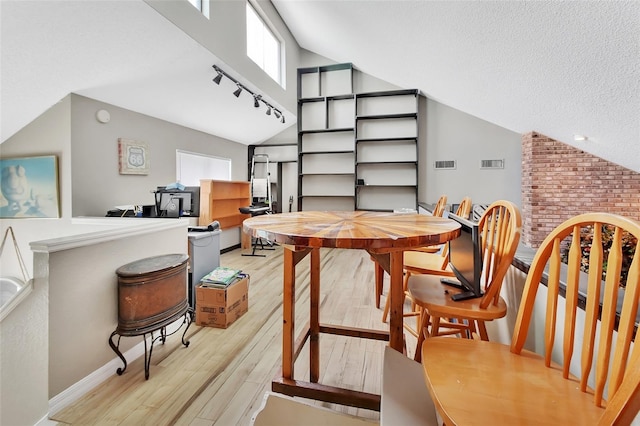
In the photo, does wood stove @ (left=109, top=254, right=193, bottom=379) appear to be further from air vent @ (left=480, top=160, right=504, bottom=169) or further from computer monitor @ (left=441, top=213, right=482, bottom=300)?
air vent @ (left=480, top=160, right=504, bottom=169)

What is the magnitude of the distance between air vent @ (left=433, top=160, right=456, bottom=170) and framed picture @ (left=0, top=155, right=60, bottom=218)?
19.0 ft

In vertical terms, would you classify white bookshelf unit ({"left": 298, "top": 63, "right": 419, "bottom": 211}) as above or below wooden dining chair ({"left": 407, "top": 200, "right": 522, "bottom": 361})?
above

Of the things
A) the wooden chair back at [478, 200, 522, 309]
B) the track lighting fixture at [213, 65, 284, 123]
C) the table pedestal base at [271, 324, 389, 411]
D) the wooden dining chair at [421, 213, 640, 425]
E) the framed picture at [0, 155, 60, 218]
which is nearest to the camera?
the wooden dining chair at [421, 213, 640, 425]

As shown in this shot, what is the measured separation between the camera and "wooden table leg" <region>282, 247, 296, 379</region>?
1.30 metres

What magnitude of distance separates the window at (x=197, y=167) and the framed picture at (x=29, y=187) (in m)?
1.48

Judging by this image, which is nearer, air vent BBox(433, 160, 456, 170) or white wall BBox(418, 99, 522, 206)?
white wall BBox(418, 99, 522, 206)

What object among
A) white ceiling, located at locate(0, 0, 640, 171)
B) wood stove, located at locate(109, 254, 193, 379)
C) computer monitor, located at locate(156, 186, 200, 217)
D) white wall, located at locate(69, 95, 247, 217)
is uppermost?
white ceiling, located at locate(0, 0, 640, 171)

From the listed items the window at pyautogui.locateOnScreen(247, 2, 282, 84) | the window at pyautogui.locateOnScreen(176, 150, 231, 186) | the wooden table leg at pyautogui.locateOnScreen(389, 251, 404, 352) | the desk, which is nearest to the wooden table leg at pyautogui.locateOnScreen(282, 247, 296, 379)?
the desk

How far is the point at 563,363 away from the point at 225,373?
1.66m

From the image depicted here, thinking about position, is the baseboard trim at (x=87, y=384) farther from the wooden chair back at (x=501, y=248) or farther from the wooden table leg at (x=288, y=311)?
the wooden chair back at (x=501, y=248)

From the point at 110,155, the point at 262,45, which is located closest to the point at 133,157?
the point at 110,155

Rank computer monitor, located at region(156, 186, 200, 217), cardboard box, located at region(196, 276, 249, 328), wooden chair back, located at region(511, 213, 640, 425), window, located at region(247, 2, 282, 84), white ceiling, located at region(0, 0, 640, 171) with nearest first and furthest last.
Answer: wooden chair back, located at region(511, 213, 640, 425), white ceiling, located at region(0, 0, 640, 171), cardboard box, located at region(196, 276, 249, 328), computer monitor, located at region(156, 186, 200, 217), window, located at region(247, 2, 282, 84)

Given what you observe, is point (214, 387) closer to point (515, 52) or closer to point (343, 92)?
point (515, 52)

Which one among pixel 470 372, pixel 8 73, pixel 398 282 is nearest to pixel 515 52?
pixel 398 282
